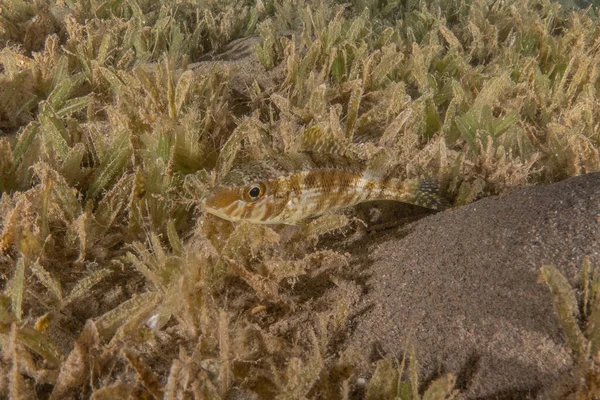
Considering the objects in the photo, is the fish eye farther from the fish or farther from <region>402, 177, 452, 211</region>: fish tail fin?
<region>402, 177, 452, 211</region>: fish tail fin

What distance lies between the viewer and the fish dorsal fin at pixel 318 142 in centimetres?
318

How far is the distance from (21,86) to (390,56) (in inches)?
149

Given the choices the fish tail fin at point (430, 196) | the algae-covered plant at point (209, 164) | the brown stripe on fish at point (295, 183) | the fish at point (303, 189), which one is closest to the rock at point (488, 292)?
the algae-covered plant at point (209, 164)

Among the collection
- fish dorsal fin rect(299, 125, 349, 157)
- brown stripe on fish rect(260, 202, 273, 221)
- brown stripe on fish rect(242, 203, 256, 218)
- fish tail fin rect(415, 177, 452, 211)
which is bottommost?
fish tail fin rect(415, 177, 452, 211)

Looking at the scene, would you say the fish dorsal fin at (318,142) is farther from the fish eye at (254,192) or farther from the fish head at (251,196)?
the fish eye at (254,192)

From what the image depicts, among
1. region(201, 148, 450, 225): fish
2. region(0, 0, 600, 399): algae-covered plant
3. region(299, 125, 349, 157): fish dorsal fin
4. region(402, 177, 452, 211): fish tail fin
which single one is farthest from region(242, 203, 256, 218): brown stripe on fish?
region(402, 177, 452, 211): fish tail fin

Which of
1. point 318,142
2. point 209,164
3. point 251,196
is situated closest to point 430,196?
point 318,142

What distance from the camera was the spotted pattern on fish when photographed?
272 centimetres

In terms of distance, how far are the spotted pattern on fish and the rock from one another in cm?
47

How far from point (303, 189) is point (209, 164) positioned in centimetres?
105

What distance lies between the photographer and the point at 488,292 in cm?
227

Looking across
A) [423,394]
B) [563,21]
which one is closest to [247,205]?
[423,394]

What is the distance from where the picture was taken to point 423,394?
206 cm

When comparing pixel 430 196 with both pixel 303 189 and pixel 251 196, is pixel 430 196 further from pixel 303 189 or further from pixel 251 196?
pixel 251 196
